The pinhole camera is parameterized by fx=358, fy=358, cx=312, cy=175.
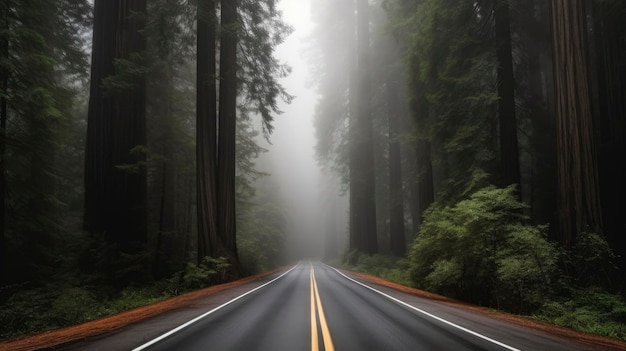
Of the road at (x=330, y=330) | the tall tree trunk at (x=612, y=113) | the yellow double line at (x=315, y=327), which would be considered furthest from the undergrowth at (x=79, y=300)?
the tall tree trunk at (x=612, y=113)

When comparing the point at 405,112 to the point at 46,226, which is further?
the point at 405,112

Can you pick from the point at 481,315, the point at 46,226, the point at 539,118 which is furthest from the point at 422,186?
the point at 46,226

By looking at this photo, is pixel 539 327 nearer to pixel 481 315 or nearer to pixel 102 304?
pixel 481 315

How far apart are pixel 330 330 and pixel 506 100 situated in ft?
35.4

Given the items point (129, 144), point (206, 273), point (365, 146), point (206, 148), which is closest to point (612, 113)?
point (365, 146)

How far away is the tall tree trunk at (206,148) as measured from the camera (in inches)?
611

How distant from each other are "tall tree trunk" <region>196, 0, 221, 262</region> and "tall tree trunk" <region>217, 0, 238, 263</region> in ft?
1.67

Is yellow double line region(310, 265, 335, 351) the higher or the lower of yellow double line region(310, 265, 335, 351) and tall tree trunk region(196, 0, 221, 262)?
the lower

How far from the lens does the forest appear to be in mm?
10008

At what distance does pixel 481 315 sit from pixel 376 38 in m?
22.1

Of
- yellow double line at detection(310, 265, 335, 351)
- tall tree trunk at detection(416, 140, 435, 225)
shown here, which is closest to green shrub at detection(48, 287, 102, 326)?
yellow double line at detection(310, 265, 335, 351)

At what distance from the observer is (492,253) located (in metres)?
10.8

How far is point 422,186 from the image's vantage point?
1847 cm

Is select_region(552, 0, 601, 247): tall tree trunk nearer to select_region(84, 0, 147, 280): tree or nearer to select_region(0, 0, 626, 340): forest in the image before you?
select_region(0, 0, 626, 340): forest
